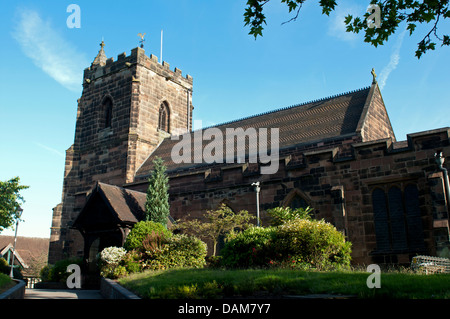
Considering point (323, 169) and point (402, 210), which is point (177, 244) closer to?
point (323, 169)

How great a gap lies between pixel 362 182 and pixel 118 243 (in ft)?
39.3

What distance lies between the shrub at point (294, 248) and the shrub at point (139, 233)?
4145mm

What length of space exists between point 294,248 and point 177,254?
5.19 metres

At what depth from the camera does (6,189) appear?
138ft

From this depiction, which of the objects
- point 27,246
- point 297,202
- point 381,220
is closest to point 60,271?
point 297,202

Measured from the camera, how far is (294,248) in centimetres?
1427

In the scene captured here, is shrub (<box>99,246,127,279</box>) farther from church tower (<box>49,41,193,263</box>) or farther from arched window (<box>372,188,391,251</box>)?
church tower (<box>49,41,193,263</box>)

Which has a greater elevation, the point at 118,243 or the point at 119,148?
the point at 119,148

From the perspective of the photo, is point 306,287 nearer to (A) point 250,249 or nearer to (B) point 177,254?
(A) point 250,249

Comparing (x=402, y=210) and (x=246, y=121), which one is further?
(x=246, y=121)

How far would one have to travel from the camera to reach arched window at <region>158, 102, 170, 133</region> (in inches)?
1332

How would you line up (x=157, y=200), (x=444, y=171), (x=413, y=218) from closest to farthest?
(x=444, y=171)
(x=413, y=218)
(x=157, y=200)
